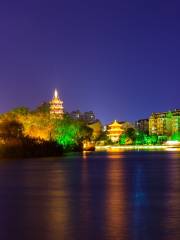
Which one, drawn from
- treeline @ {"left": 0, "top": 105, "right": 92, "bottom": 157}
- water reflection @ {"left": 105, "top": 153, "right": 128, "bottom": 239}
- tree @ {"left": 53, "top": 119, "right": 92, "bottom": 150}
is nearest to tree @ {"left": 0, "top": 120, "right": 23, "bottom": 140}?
treeline @ {"left": 0, "top": 105, "right": 92, "bottom": 157}

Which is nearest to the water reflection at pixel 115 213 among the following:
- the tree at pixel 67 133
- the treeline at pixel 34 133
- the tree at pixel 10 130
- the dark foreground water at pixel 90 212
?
the dark foreground water at pixel 90 212

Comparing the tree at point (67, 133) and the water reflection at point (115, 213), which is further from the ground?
the tree at point (67, 133)

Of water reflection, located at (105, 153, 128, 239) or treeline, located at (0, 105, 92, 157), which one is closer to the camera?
water reflection, located at (105, 153, 128, 239)

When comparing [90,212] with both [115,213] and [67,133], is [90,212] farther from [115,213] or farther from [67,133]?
[67,133]

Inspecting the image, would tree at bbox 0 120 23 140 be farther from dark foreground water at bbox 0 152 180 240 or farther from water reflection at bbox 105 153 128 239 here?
water reflection at bbox 105 153 128 239

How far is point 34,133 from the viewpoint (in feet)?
325

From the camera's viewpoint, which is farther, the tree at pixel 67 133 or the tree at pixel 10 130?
the tree at pixel 67 133

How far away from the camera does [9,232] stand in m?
17.9

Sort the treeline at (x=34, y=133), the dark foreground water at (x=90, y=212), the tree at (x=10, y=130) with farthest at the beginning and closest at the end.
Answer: the tree at (x=10, y=130) → the treeline at (x=34, y=133) → the dark foreground water at (x=90, y=212)

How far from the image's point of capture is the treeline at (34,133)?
8969cm

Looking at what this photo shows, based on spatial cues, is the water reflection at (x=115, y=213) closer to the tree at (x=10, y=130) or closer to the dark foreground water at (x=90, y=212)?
the dark foreground water at (x=90, y=212)

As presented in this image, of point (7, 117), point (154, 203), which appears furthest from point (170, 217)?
point (7, 117)

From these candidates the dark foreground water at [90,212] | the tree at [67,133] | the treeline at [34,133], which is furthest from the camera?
the tree at [67,133]

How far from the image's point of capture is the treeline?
294 ft
